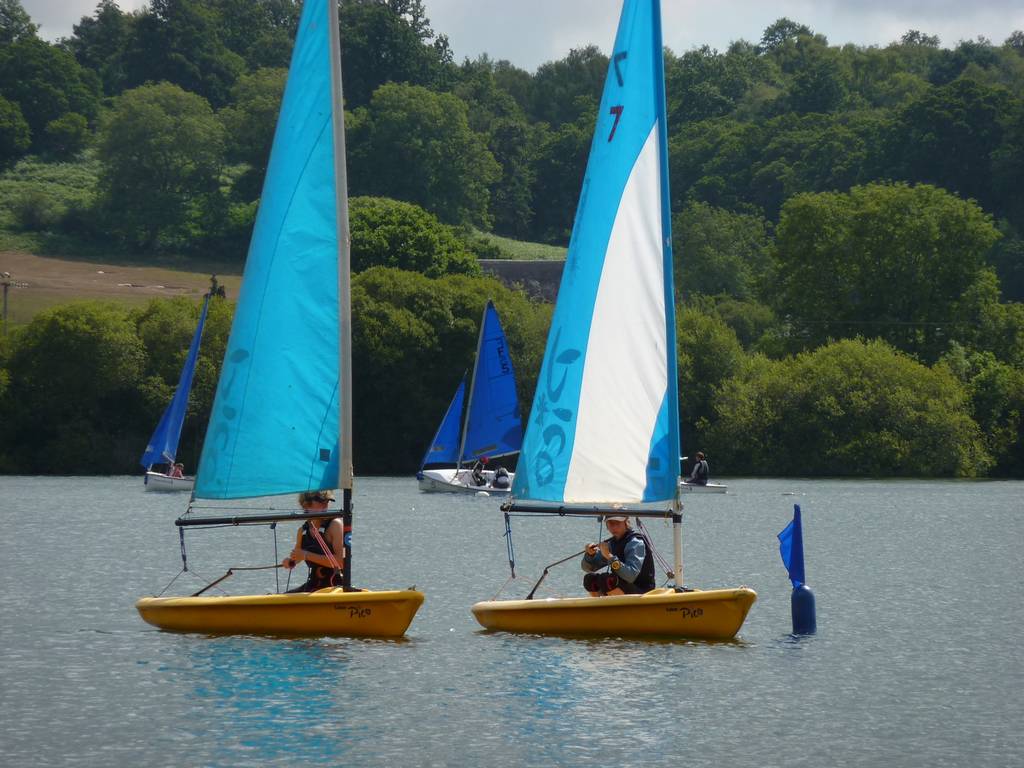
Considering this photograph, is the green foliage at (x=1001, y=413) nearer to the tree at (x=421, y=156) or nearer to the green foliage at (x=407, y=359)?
the green foliage at (x=407, y=359)

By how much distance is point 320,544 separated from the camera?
2472cm

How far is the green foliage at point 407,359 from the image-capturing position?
8994cm

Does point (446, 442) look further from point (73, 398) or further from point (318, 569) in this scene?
point (318, 569)

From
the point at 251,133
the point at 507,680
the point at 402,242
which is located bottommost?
the point at 507,680

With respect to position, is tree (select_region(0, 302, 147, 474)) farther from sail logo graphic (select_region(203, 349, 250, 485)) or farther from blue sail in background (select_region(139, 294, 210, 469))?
sail logo graphic (select_region(203, 349, 250, 485))

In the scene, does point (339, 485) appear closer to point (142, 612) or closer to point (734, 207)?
point (142, 612)

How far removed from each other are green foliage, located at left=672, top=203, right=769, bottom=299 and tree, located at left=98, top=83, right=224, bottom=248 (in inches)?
1572

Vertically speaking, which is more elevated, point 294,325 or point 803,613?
point 294,325

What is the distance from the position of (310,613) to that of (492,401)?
4559 cm

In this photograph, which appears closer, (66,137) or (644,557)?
(644,557)

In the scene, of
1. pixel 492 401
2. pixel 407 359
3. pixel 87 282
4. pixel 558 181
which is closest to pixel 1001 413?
pixel 407 359

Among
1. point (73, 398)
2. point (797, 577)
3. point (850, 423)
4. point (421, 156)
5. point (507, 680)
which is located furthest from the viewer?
point (421, 156)

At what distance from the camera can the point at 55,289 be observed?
124m

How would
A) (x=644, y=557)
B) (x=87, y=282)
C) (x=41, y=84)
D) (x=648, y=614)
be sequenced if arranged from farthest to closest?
(x=41, y=84)
(x=87, y=282)
(x=644, y=557)
(x=648, y=614)
